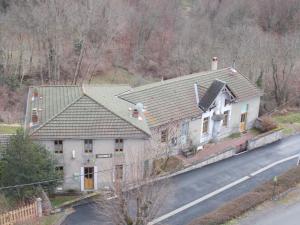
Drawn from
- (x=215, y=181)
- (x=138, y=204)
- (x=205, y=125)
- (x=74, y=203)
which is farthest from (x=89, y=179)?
(x=205, y=125)

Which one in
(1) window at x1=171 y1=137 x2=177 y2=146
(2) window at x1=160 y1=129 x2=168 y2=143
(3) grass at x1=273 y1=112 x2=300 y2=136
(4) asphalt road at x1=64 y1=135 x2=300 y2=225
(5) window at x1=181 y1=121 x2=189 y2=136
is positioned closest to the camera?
(4) asphalt road at x1=64 y1=135 x2=300 y2=225

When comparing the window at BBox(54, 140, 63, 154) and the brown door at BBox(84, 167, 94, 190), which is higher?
the window at BBox(54, 140, 63, 154)

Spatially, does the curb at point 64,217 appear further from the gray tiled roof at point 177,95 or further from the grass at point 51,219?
the gray tiled roof at point 177,95

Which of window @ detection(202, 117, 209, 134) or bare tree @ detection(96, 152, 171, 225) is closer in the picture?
bare tree @ detection(96, 152, 171, 225)

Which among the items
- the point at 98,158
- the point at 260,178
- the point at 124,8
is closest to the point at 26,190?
the point at 98,158

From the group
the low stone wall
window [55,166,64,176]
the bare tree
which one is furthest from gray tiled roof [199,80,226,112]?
window [55,166,64,176]

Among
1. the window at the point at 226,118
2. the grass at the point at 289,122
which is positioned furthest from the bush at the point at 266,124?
the window at the point at 226,118

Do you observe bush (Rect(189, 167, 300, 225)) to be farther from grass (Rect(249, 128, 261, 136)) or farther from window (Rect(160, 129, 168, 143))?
grass (Rect(249, 128, 261, 136))

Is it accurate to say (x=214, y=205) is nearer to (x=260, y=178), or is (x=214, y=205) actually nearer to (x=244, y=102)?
(x=260, y=178)

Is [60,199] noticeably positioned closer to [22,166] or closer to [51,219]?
[51,219]
